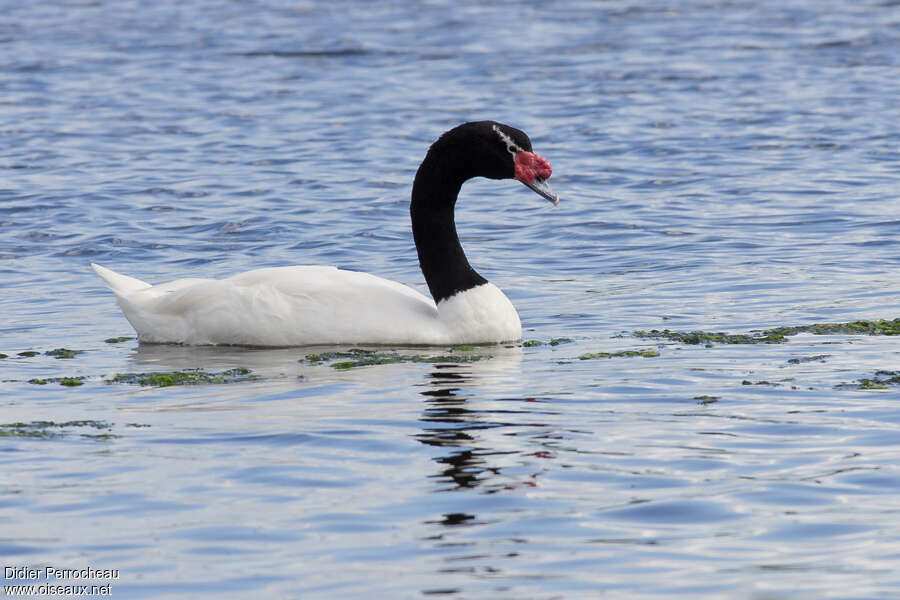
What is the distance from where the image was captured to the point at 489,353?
11.0 m

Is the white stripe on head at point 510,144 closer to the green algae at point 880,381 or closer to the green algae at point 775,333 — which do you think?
the green algae at point 775,333

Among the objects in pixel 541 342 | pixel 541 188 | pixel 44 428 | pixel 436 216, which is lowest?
pixel 541 342

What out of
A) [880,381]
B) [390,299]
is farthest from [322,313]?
[880,381]

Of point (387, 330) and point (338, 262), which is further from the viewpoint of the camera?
point (338, 262)

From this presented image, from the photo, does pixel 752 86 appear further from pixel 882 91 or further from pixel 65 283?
pixel 65 283

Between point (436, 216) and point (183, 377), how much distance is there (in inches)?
99.0

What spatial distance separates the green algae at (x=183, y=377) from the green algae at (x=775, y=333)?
109 inches

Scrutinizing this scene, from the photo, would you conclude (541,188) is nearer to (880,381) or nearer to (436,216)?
(436,216)

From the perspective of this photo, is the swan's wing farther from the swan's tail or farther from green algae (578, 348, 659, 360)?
green algae (578, 348, 659, 360)

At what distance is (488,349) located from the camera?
11195 mm

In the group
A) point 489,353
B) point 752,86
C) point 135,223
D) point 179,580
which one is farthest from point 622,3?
point 179,580

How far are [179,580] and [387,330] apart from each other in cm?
502

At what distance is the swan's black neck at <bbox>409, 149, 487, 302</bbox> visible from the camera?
11664 millimetres

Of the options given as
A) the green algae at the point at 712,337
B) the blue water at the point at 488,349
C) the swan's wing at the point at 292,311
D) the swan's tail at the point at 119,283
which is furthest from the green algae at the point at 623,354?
the swan's tail at the point at 119,283
